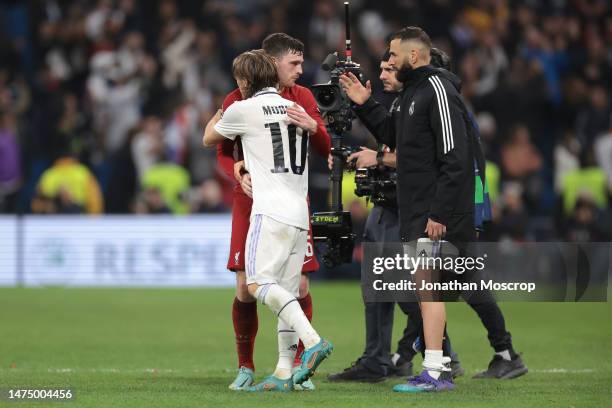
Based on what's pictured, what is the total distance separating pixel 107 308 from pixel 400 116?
753 cm

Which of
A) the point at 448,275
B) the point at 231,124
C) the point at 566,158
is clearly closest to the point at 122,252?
the point at 566,158

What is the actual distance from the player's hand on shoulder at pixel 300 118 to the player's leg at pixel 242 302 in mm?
725

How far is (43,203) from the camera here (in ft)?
58.3

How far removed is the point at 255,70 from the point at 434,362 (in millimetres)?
2166

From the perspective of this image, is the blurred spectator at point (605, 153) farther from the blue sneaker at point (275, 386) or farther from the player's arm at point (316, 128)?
the blue sneaker at point (275, 386)

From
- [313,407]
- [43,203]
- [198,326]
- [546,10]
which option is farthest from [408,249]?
[546,10]

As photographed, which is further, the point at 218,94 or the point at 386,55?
the point at 218,94

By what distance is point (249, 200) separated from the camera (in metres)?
7.93

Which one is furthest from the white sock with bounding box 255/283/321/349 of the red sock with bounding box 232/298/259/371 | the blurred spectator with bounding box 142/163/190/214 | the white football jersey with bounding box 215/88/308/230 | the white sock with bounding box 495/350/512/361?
the blurred spectator with bounding box 142/163/190/214

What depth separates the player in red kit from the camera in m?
7.85

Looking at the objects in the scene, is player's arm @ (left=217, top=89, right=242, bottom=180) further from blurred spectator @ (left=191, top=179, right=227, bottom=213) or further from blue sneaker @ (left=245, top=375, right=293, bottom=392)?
blurred spectator @ (left=191, top=179, right=227, bottom=213)

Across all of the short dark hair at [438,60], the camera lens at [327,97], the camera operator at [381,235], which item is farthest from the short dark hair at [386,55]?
the camera lens at [327,97]

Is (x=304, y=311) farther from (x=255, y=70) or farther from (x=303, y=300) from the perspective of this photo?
(x=255, y=70)

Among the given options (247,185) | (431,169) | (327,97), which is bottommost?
(247,185)
